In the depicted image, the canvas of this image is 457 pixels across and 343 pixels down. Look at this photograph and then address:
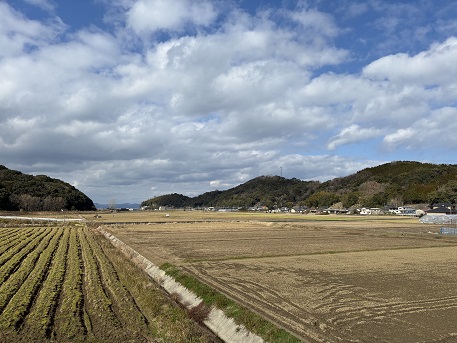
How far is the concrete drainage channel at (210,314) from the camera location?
33.7 ft

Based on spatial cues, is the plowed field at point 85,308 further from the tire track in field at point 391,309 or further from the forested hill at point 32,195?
the forested hill at point 32,195

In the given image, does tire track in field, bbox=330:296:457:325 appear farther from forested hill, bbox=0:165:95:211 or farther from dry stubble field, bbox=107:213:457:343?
forested hill, bbox=0:165:95:211

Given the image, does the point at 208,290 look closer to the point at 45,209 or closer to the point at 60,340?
the point at 60,340

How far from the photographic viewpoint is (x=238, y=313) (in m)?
11.2

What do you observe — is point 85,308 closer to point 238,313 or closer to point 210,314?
point 210,314

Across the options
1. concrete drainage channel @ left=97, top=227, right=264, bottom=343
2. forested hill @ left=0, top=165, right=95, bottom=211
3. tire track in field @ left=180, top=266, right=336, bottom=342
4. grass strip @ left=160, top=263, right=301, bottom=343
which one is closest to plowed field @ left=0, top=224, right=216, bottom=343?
concrete drainage channel @ left=97, top=227, right=264, bottom=343

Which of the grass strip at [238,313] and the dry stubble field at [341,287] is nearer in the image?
the grass strip at [238,313]

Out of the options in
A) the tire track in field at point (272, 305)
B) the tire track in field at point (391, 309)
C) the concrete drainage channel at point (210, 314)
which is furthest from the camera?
the tire track in field at point (391, 309)

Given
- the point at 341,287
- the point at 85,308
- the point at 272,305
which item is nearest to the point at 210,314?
the point at 272,305

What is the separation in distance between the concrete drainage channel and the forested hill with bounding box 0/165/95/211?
113m

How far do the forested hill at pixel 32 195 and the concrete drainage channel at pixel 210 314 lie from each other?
113m

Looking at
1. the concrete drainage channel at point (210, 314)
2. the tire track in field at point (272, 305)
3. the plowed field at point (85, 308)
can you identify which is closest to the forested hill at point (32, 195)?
the plowed field at point (85, 308)

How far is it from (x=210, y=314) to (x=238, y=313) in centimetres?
147

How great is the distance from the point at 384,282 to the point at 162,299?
9.23m
